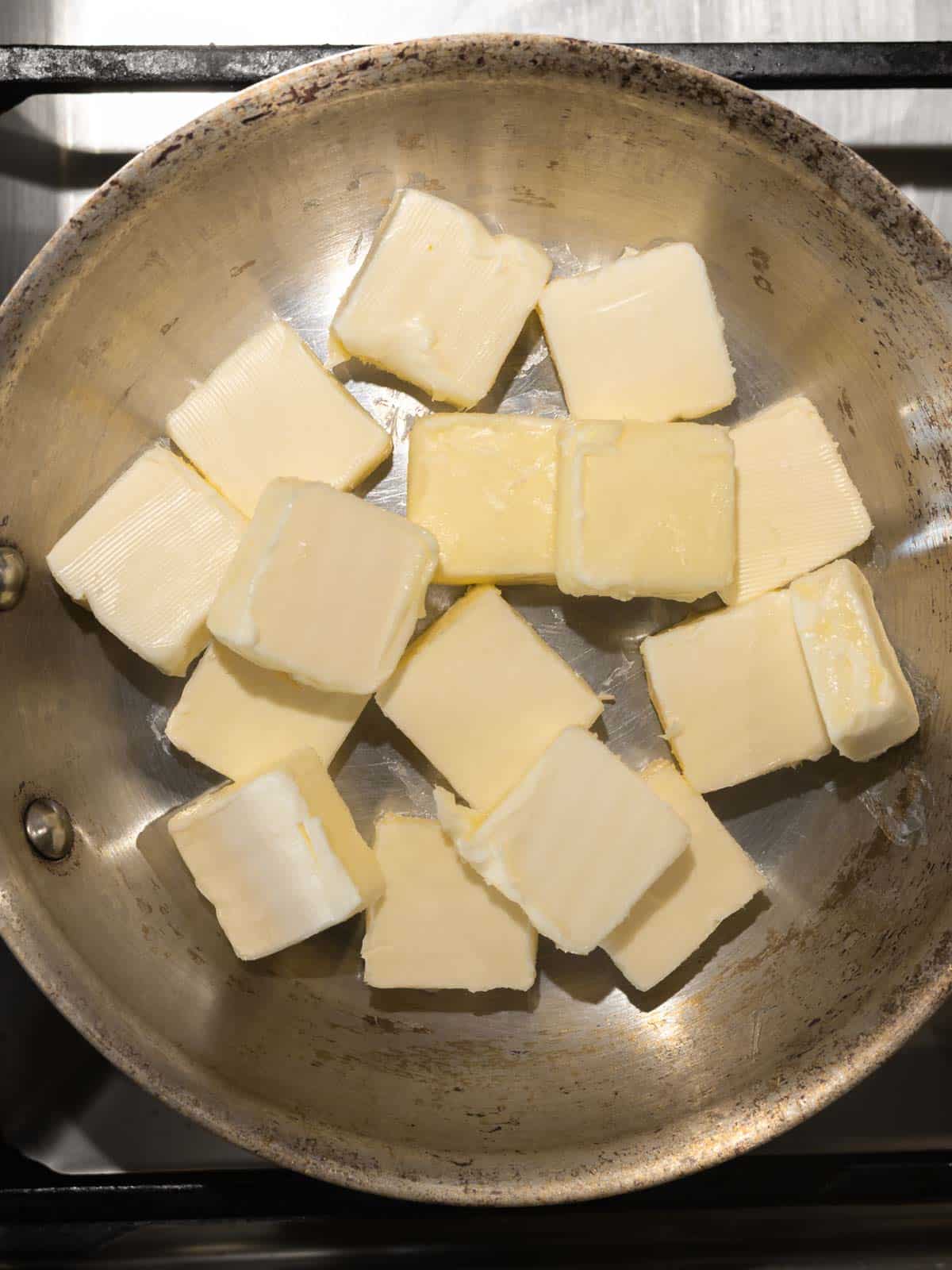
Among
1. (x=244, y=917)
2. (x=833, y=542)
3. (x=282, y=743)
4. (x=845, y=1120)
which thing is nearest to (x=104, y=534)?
(x=282, y=743)

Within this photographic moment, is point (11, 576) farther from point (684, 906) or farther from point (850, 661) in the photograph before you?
point (850, 661)

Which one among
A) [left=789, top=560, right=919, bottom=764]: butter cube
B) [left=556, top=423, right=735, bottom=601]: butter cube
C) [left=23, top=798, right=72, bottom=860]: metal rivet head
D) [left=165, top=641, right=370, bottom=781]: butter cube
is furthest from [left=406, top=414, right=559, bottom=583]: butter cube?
[left=23, top=798, right=72, bottom=860]: metal rivet head

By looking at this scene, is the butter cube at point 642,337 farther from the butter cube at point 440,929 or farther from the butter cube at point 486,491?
the butter cube at point 440,929

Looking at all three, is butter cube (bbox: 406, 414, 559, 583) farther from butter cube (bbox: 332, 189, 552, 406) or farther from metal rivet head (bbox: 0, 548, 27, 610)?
metal rivet head (bbox: 0, 548, 27, 610)

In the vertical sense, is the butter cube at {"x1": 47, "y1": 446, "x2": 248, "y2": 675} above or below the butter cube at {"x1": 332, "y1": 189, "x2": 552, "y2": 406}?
below

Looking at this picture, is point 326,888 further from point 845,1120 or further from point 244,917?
point 845,1120

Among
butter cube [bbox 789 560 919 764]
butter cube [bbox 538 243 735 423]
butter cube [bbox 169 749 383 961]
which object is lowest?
butter cube [bbox 169 749 383 961]

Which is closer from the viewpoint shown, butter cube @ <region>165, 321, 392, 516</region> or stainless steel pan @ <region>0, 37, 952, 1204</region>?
stainless steel pan @ <region>0, 37, 952, 1204</region>
